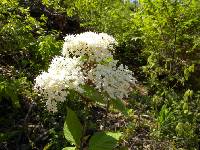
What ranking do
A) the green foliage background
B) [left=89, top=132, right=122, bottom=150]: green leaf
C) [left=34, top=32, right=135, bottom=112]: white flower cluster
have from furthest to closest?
the green foliage background < [left=89, top=132, right=122, bottom=150]: green leaf < [left=34, top=32, right=135, bottom=112]: white flower cluster

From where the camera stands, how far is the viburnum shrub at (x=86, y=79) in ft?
9.92

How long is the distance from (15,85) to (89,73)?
171 cm

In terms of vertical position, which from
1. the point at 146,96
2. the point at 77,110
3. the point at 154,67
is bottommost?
the point at 77,110

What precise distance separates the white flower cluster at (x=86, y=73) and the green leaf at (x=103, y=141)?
34 cm

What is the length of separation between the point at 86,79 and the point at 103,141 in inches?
18.4

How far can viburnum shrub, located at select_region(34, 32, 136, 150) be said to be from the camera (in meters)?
3.02

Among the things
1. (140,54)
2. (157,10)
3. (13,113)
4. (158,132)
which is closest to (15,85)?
(13,113)

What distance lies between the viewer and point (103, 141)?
3.23m

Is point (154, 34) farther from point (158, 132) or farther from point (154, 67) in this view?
point (158, 132)

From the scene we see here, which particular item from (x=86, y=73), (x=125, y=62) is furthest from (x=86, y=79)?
(x=125, y=62)

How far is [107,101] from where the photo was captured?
3174 mm

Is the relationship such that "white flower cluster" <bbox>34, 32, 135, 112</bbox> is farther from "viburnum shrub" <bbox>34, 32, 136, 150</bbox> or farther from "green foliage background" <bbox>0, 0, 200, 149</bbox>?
"green foliage background" <bbox>0, 0, 200, 149</bbox>

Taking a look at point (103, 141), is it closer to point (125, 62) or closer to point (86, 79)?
point (86, 79)

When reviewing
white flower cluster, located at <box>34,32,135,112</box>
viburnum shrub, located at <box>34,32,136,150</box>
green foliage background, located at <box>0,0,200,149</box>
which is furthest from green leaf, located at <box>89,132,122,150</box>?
green foliage background, located at <box>0,0,200,149</box>
